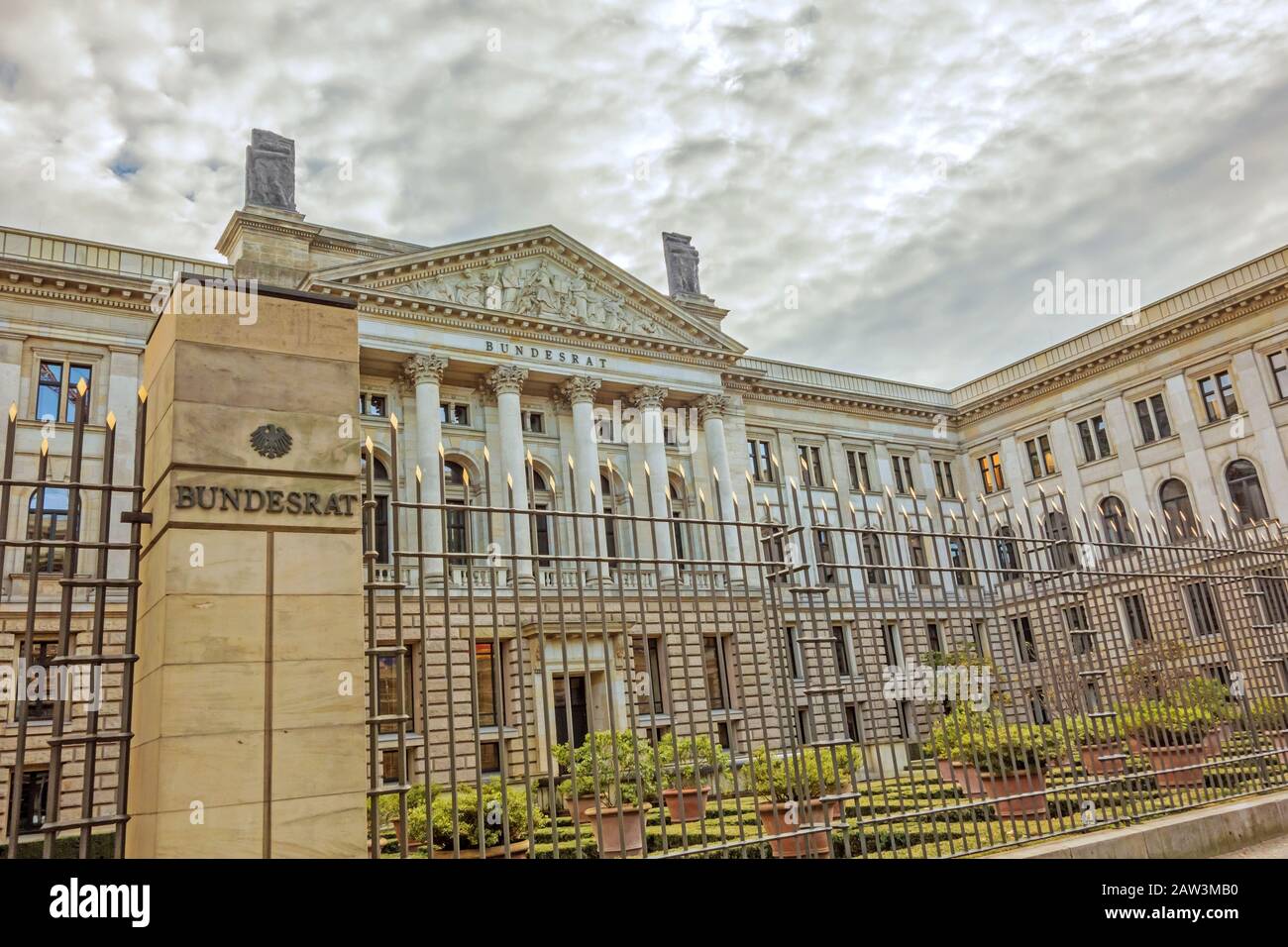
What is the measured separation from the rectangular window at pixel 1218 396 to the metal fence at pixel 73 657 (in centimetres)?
3923

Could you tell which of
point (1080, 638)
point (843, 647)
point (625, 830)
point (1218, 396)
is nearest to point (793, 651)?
point (1080, 638)

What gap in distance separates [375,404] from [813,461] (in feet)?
71.6

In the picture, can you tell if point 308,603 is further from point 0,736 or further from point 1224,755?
point 0,736

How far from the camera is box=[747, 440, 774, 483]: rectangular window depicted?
1682 inches

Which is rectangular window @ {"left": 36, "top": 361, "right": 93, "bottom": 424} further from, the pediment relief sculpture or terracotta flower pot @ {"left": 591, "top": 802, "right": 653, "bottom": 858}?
terracotta flower pot @ {"left": 591, "top": 802, "right": 653, "bottom": 858}

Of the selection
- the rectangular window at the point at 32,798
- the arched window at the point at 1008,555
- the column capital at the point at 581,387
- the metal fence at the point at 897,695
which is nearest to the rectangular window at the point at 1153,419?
the column capital at the point at 581,387

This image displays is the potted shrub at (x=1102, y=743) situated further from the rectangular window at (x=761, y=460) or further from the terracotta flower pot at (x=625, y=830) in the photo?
the rectangular window at (x=761, y=460)

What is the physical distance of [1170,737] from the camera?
999 cm

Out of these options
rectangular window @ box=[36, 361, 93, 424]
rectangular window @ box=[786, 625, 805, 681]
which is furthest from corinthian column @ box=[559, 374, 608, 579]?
rectangular window @ box=[36, 361, 93, 424]

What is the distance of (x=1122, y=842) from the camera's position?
7.97 meters

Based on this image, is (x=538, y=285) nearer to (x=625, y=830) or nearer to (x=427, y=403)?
(x=427, y=403)

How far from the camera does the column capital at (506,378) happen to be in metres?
34.0
